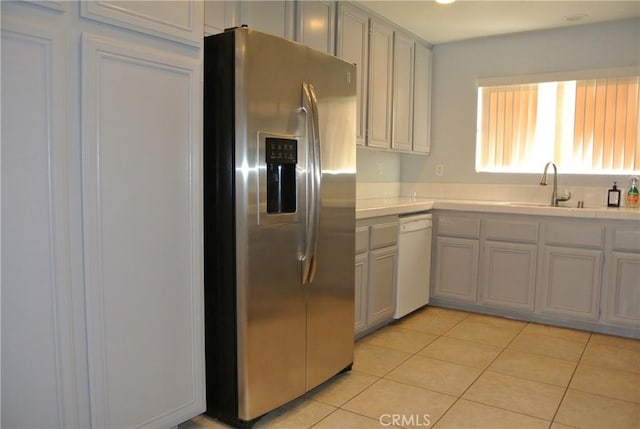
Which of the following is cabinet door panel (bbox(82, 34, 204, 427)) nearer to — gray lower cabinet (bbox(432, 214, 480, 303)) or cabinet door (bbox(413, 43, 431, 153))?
gray lower cabinet (bbox(432, 214, 480, 303))

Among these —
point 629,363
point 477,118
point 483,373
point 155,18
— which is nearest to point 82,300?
point 155,18

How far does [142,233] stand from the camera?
180cm

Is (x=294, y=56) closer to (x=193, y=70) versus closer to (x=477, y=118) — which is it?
(x=193, y=70)

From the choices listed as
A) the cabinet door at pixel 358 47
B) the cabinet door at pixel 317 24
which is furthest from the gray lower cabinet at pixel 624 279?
the cabinet door at pixel 317 24

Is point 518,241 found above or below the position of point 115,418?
above

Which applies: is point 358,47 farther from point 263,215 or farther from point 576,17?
point 263,215

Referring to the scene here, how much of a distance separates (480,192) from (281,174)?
2809mm

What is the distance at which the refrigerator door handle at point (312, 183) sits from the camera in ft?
7.40

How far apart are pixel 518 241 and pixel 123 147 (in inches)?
119

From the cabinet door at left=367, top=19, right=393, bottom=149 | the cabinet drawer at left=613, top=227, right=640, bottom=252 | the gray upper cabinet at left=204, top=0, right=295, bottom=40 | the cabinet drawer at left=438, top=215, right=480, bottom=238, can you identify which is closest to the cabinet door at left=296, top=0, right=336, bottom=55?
the gray upper cabinet at left=204, top=0, right=295, bottom=40

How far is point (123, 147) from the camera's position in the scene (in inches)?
67.4

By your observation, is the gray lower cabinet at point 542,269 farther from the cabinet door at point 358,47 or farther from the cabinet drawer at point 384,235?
the cabinet door at point 358,47

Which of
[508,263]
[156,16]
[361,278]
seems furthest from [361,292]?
[156,16]

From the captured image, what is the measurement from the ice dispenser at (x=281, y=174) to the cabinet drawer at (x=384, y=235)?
1.08m
